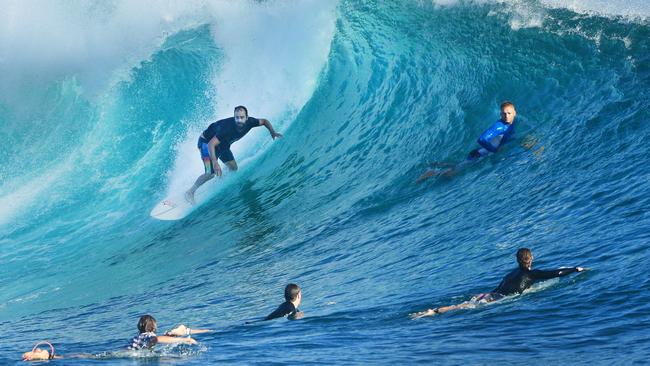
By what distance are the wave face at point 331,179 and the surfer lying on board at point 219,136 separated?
612 millimetres

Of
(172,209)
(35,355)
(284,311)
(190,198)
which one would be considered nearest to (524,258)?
(284,311)

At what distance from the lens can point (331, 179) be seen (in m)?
16.0

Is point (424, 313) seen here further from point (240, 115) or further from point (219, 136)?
point (219, 136)

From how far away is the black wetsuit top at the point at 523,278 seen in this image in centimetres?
826

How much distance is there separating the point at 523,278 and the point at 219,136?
9444 millimetres

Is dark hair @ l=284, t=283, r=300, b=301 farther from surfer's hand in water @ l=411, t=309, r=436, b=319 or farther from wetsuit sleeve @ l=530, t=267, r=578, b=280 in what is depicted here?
wetsuit sleeve @ l=530, t=267, r=578, b=280

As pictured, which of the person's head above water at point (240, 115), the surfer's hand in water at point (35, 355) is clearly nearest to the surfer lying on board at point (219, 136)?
the person's head above water at point (240, 115)

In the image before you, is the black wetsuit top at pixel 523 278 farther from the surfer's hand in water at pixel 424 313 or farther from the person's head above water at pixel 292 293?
the person's head above water at pixel 292 293

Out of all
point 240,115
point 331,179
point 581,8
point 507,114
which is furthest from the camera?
point 581,8

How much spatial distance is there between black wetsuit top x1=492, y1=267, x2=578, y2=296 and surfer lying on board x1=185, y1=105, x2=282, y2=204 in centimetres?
881


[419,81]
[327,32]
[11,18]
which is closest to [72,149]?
[11,18]

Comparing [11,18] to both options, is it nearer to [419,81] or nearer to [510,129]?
[419,81]

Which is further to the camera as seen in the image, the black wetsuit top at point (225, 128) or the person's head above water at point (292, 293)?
the black wetsuit top at point (225, 128)

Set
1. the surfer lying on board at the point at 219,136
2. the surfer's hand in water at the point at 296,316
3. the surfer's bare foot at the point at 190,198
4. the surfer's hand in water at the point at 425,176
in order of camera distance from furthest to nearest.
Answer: the surfer's bare foot at the point at 190,198 → the surfer lying on board at the point at 219,136 → the surfer's hand in water at the point at 425,176 → the surfer's hand in water at the point at 296,316
